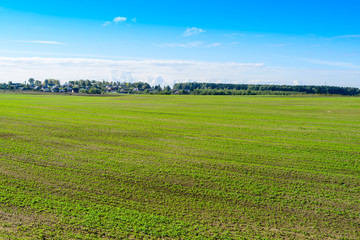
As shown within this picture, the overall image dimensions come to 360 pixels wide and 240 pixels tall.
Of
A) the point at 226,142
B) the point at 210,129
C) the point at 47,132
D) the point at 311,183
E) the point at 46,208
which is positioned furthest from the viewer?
the point at 210,129

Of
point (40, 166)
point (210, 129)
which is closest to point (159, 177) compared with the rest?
point (40, 166)

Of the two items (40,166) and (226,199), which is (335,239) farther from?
(40,166)

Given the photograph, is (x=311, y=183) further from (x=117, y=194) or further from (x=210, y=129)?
(x=210, y=129)

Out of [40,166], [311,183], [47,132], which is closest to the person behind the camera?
[311,183]

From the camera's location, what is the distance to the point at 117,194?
10852 mm

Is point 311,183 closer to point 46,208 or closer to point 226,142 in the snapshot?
point 226,142

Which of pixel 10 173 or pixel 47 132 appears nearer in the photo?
pixel 10 173

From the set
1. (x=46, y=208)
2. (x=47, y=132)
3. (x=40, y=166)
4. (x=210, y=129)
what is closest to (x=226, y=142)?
(x=210, y=129)

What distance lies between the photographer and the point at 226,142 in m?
20.8

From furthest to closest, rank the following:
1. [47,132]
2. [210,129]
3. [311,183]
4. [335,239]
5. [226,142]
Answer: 1. [210,129]
2. [47,132]
3. [226,142]
4. [311,183]
5. [335,239]

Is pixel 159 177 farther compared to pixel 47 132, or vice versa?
pixel 47 132

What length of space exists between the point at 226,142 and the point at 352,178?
9.16 m

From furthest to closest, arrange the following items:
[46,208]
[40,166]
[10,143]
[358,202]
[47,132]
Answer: [47,132], [10,143], [40,166], [358,202], [46,208]

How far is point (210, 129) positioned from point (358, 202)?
17.0 metres
